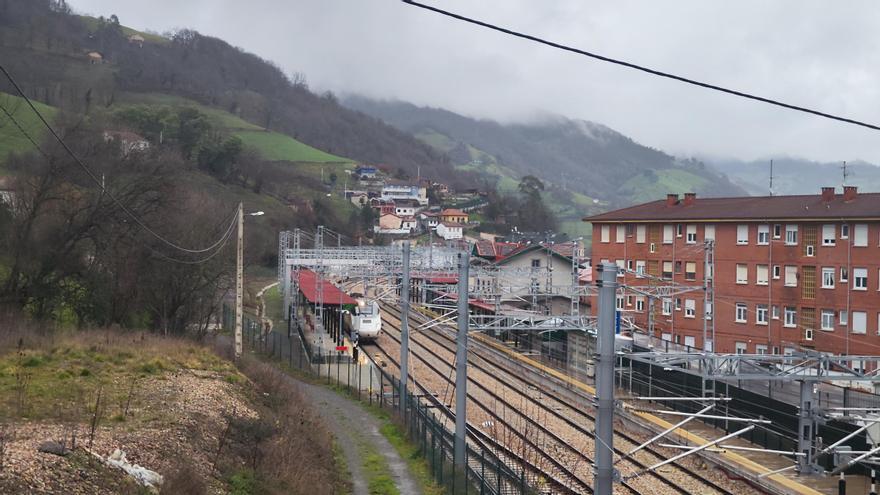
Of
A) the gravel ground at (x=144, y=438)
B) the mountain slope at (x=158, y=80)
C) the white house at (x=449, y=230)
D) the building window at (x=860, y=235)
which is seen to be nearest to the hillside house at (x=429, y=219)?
the white house at (x=449, y=230)

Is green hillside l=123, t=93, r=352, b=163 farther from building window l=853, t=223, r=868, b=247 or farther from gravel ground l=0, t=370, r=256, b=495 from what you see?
gravel ground l=0, t=370, r=256, b=495

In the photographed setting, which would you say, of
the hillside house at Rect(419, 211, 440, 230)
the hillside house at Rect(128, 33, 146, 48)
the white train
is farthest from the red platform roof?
the hillside house at Rect(128, 33, 146, 48)

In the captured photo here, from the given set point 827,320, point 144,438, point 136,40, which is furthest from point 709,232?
point 136,40

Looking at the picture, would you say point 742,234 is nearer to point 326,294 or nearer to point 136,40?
point 326,294

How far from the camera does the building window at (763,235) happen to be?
35281 millimetres

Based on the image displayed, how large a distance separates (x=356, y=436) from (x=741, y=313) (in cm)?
2122

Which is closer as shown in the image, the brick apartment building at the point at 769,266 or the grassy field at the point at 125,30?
the brick apartment building at the point at 769,266

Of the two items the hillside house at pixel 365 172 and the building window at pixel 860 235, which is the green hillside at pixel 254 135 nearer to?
the hillside house at pixel 365 172

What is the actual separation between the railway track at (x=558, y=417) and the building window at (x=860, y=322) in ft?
40.7

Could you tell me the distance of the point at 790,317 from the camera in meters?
34.1

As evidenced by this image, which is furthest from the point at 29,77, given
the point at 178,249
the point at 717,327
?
the point at 717,327

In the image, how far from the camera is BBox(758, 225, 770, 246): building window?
35281 mm

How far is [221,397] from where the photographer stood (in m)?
18.4

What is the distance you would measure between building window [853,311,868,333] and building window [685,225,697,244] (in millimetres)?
8271
